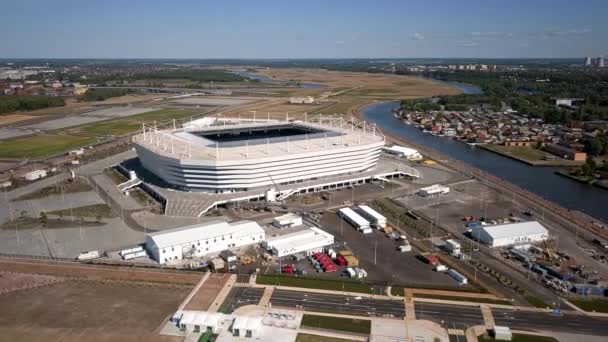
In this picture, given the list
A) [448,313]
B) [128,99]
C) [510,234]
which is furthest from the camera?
[128,99]

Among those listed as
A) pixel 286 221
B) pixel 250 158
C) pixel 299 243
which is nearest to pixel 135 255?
pixel 299 243

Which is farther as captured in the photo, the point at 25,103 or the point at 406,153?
the point at 25,103

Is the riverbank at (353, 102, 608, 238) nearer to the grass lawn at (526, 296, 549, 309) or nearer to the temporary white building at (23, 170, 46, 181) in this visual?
the grass lawn at (526, 296, 549, 309)

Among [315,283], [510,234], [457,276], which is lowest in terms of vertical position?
[315,283]

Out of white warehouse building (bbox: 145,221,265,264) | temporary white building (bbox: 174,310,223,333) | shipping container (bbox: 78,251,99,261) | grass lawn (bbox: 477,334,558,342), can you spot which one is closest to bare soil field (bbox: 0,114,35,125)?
shipping container (bbox: 78,251,99,261)

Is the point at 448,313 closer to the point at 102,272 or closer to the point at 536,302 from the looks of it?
the point at 536,302

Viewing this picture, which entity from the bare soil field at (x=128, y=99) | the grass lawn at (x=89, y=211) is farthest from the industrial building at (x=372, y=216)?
the bare soil field at (x=128, y=99)

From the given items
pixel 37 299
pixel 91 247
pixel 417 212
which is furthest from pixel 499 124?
pixel 37 299
